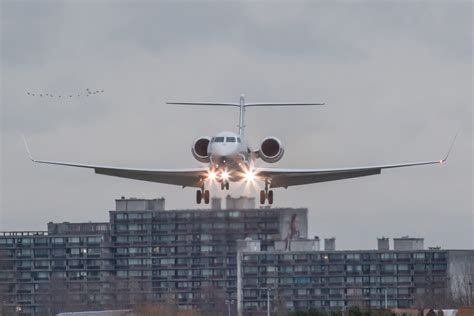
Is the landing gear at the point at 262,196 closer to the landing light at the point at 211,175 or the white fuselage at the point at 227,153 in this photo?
the landing light at the point at 211,175

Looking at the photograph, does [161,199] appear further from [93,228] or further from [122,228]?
[93,228]

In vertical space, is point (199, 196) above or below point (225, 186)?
above

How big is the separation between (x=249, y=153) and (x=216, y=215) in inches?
409

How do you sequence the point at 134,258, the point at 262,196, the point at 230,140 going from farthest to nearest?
the point at 134,258
the point at 262,196
the point at 230,140

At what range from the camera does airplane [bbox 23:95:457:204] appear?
279 feet

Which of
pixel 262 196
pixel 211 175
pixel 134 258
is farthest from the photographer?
pixel 134 258

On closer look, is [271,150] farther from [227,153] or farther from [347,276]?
[347,276]

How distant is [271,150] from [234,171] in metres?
3.45

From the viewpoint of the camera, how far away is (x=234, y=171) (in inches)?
3369

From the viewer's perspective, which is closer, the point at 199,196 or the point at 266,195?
the point at 199,196

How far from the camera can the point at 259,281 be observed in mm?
Answer: 126812

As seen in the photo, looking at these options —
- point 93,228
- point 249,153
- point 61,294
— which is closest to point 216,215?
point 249,153

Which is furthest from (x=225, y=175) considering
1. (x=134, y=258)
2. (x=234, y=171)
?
(x=134, y=258)

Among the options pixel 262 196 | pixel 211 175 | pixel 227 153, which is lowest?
pixel 262 196
